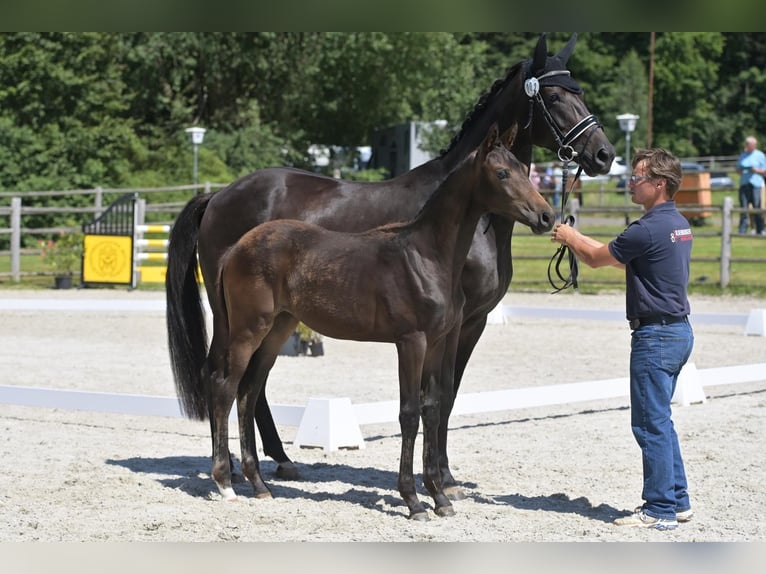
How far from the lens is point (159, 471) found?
6648 millimetres

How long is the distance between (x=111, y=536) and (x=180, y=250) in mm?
2294

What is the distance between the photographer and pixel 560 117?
604 centimetres

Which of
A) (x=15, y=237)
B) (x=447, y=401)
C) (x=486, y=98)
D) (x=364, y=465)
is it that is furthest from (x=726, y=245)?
(x=447, y=401)

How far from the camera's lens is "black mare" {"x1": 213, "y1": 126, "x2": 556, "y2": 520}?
5590mm

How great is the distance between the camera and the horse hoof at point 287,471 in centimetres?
655

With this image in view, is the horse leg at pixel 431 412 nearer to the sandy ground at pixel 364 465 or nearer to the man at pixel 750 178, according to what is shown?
the sandy ground at pixel 364 465

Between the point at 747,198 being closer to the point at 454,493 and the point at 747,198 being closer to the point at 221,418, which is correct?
the point at 454,493

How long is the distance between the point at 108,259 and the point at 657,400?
48.0ft

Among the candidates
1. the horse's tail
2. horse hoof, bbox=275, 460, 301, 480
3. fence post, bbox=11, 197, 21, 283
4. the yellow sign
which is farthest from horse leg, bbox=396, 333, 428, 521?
fence post, bbox=11, 197, 21, 283

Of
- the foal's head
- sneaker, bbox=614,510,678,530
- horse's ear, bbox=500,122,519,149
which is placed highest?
horse's ear, bbox=500,122,519,149

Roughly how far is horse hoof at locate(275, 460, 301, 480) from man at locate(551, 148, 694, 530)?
1.98m

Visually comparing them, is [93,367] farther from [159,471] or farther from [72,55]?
[72,55]

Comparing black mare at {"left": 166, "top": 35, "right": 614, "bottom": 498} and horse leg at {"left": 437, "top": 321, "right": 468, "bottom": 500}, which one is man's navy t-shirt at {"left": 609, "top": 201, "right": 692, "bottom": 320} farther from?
horse leg at {"left": 437, "top": 321, "right": 468, "bottom": 500}

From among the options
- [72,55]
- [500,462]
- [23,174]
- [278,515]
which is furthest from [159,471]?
[72,55]
